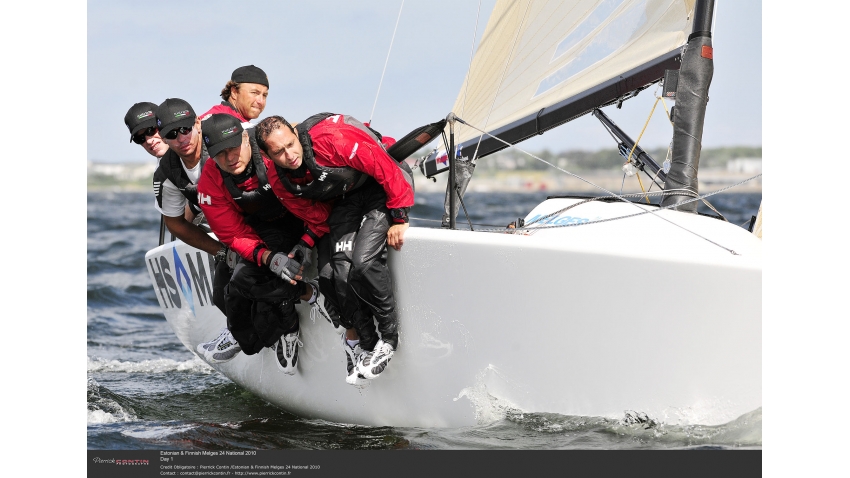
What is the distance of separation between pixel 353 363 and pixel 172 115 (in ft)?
3.68

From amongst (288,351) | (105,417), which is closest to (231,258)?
(288,351)

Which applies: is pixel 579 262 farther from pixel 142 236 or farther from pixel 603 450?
pixel 142 236

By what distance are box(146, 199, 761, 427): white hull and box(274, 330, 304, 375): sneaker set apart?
52 centimetres

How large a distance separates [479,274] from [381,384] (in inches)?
28.7

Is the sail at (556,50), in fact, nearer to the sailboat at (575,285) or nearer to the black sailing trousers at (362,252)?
the sailboat at (575,285)

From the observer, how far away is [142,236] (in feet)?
48.2

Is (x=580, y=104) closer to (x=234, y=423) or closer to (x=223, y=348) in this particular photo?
(x=223, y=348)

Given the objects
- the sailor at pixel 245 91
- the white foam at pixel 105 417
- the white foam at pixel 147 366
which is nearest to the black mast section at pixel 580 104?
the sailor at pixel 245 91

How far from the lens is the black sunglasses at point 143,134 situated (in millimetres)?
3223

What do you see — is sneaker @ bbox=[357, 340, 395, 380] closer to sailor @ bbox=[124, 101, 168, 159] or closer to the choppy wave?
sailor @ bbox=[124, 101, 168, 159]

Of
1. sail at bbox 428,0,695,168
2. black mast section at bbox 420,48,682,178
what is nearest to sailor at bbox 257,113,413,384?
black mast section at bbox 420,48,682,178

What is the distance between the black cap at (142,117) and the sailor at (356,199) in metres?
0.56

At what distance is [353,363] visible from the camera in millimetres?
3336

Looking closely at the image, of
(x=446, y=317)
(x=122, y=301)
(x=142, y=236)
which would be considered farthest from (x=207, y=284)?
(x=142, y=236)
